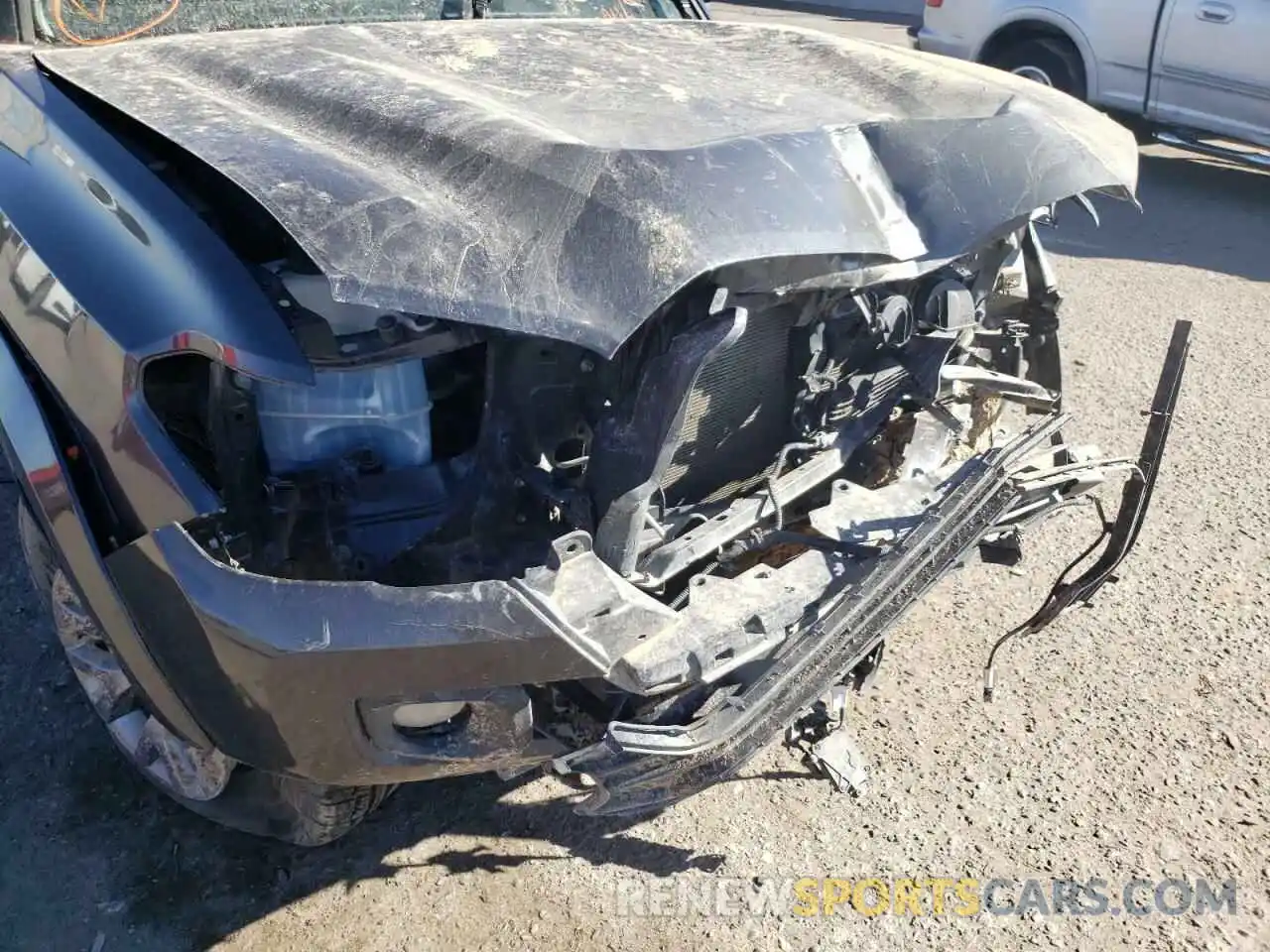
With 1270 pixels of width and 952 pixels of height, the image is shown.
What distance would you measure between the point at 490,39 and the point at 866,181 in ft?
4.02

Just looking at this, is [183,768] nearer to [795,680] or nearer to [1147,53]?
[795,680]

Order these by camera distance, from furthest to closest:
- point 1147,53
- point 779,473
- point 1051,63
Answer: point 1051,63 < point 1147,53 < point 779,473

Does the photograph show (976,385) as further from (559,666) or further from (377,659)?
(377,659)

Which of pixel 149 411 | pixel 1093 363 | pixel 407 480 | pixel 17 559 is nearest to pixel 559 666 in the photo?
pixel 407 480

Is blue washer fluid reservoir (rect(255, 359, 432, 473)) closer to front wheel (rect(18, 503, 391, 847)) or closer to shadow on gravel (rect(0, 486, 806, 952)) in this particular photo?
front wheel (rect(18, 503, 391, 847))

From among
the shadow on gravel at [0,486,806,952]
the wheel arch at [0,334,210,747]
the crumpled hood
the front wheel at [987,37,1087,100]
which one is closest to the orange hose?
the crumpled hood

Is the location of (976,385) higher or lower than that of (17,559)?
higher

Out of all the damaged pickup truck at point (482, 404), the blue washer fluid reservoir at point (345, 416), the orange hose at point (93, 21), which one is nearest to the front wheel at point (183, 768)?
the damaged pickup truck at point (482, 404)

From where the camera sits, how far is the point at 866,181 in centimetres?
231

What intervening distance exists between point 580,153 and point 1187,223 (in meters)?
6.39

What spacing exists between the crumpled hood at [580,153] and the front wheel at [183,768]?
3.32 feet

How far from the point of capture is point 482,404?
2.31 metres

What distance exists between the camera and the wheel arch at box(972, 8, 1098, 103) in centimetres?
780

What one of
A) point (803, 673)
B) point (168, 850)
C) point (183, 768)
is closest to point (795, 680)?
point (803, 673)
